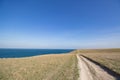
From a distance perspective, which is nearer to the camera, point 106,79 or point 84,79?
point 84,79

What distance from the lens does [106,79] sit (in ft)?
49.3

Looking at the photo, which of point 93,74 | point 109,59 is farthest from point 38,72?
point 109,59

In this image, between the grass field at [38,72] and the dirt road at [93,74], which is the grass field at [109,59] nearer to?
the dirt road at [93,74]

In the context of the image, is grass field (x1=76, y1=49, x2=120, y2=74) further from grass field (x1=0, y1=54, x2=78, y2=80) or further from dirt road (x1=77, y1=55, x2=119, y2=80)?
grass field (x1=0, y1=54, x2=78, y2=80)

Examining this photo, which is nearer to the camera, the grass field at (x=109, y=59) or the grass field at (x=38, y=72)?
the grass field at (x=38, y=72)

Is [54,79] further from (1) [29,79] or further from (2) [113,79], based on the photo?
(2) [113,79]

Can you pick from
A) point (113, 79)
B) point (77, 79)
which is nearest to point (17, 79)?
point (77, 79)

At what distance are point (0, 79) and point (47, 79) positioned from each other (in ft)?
18.7

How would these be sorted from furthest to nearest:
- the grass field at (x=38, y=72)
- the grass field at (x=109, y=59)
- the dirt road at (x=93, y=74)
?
the grass field at (x=109, y=59)
the grass field at (x=38, y=72)
the dirt road at (x=93, y=74)

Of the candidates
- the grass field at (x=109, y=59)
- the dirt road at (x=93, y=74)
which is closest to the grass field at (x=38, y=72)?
the dirt road at (x=93, y=74)

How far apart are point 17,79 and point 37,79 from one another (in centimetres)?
248

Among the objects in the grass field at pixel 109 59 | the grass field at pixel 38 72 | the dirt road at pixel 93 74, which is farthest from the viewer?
the grass field at pixel 109 59

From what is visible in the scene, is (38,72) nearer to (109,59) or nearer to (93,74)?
(93,74)

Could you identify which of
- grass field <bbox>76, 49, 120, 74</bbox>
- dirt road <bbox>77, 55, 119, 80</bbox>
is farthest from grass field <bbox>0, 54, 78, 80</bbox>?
grass field <bbox>76, 49, 120, 74</bbox>
